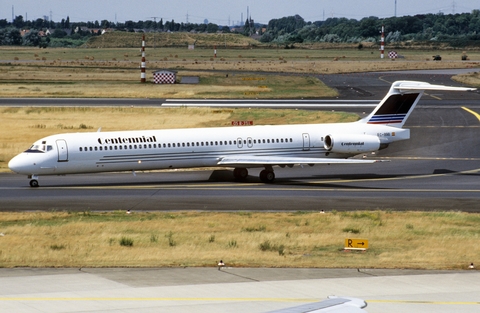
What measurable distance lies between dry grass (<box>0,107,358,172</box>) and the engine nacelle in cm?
1794

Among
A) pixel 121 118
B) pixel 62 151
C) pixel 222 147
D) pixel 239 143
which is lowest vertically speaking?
pixel 121 118

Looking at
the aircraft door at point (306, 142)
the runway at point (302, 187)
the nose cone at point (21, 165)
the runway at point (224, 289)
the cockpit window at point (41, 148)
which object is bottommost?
the runway at point (302, 187)

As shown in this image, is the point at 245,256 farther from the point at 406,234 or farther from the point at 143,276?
the point at 406,234

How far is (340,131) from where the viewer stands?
1660 inches

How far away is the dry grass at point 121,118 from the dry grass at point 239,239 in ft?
80.3

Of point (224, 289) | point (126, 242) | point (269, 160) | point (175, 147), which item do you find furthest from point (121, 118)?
point (224, 289)

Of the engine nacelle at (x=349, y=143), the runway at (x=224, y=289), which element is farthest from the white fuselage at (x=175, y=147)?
the runway at (x=224, y=289)

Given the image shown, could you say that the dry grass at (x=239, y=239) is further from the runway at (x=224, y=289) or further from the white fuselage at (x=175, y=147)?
the white fuselage at (x=175, y=147)

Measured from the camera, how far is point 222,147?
40.4 meters

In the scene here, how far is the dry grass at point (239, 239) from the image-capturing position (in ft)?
76.9

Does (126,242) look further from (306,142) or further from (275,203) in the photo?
(306,142)

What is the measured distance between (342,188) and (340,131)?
13.6 feet

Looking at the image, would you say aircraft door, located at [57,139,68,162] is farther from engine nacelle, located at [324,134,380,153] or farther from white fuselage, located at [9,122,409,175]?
engine nacelle, located at [324,134,380,153]

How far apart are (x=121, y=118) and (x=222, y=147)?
24197mm
